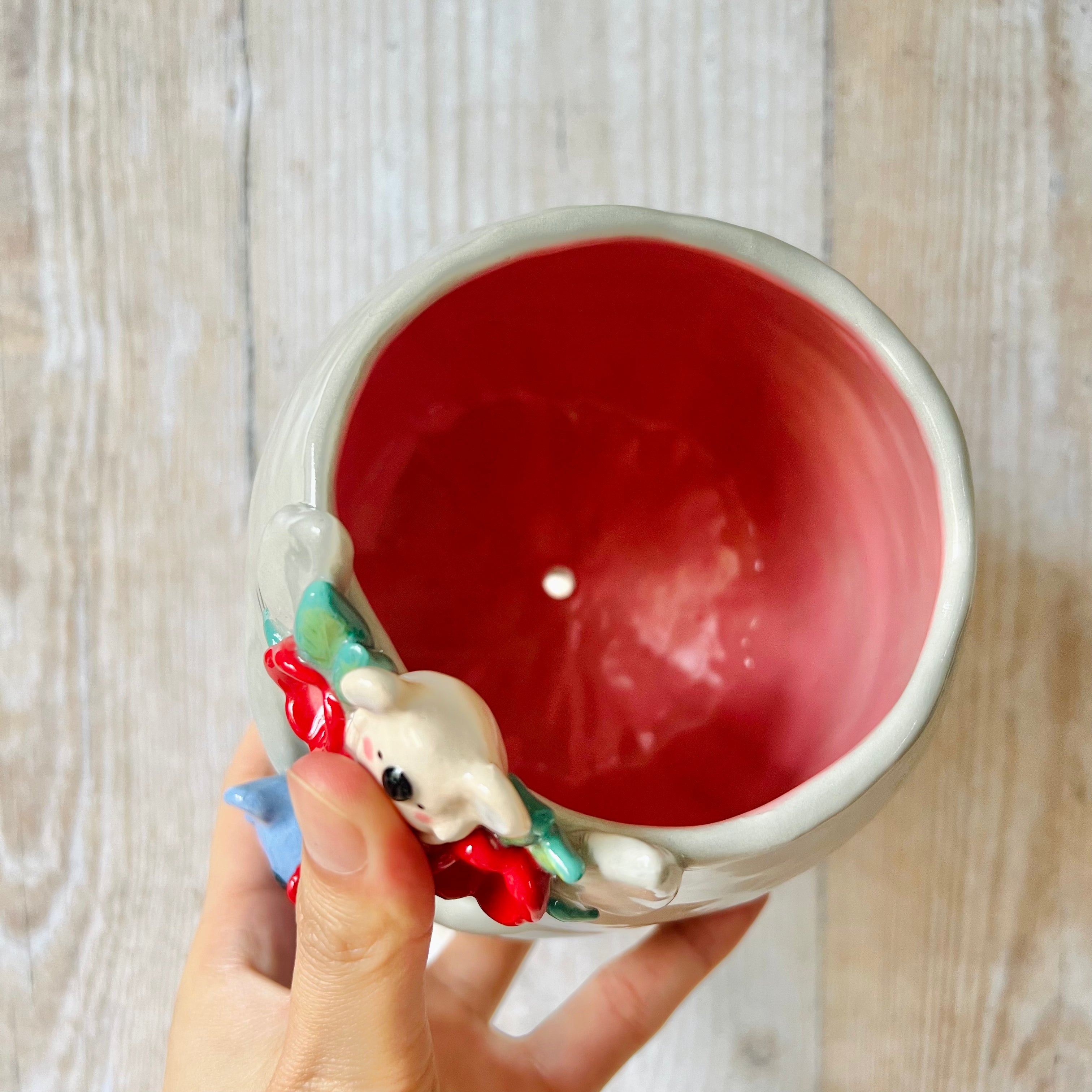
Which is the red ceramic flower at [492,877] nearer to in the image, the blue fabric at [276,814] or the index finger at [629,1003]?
the blue fabric at [276,814]

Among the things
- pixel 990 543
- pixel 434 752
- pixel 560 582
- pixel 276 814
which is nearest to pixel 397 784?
pixel 434 752

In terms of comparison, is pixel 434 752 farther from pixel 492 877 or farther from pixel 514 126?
pixel 514 126

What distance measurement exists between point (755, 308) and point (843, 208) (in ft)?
0.63

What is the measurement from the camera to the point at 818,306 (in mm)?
404

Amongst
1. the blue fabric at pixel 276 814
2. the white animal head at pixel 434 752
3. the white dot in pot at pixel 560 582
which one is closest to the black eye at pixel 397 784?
the white animal head at pixel 434 752

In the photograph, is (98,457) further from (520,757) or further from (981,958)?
(981,958)

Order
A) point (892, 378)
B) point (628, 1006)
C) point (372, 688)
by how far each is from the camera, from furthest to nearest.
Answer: point (628, 1006) < point (892, 378) < point (372, 688)

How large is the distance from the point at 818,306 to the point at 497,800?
0.24 m

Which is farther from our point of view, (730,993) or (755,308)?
(730,993)

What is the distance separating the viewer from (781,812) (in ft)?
1.07

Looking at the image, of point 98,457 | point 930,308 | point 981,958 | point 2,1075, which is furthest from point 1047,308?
point 2,1075

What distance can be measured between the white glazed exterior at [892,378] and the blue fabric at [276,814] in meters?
0.04

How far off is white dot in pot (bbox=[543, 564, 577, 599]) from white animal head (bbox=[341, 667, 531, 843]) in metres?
0.30

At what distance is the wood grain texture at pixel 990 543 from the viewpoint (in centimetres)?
59
